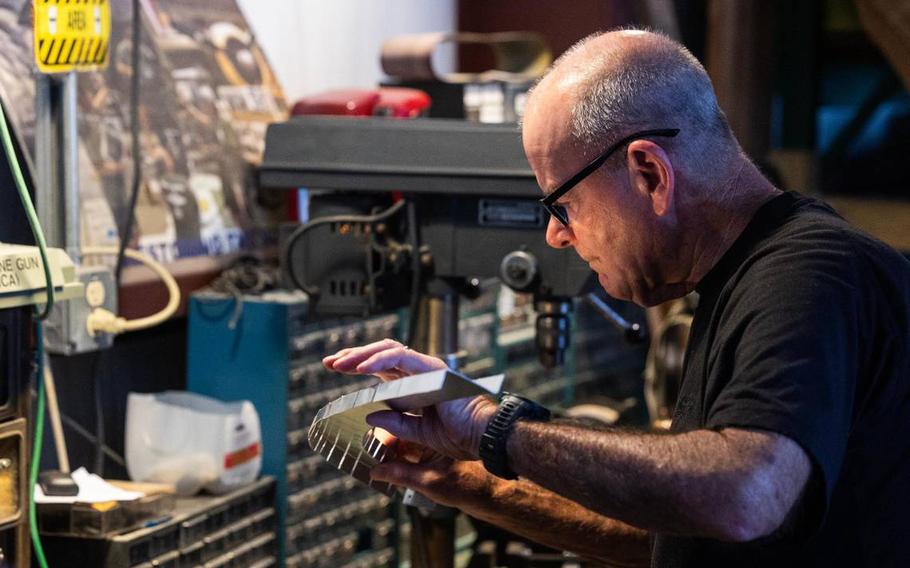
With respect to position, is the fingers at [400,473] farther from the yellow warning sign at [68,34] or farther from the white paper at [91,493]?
the yellow warning sign at [68,34]

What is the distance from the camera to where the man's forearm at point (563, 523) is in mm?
2068

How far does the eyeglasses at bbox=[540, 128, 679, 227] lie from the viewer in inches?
67.1

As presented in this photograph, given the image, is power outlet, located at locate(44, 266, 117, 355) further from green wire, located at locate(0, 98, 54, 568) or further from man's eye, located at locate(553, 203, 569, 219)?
man's eye, located at locate(553, 203, 569, 219)

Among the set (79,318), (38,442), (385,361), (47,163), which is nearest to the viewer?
(385,361)

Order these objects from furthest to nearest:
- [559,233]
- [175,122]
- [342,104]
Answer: [342,104], [175,122], [559,233]

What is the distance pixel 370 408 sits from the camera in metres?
1.67

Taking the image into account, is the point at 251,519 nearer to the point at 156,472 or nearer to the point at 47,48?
the point at 156,472

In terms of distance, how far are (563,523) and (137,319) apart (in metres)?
1.32

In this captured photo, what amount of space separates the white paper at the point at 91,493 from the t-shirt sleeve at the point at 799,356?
53.1 inches

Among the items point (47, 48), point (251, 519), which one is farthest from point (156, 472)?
point (47, 48)

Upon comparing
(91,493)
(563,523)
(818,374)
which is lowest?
(91,493)

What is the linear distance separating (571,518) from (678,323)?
2.58 meters

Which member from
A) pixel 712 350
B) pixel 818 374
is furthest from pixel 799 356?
pixel 712 350

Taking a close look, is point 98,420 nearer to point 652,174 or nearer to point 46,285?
point 46,285
